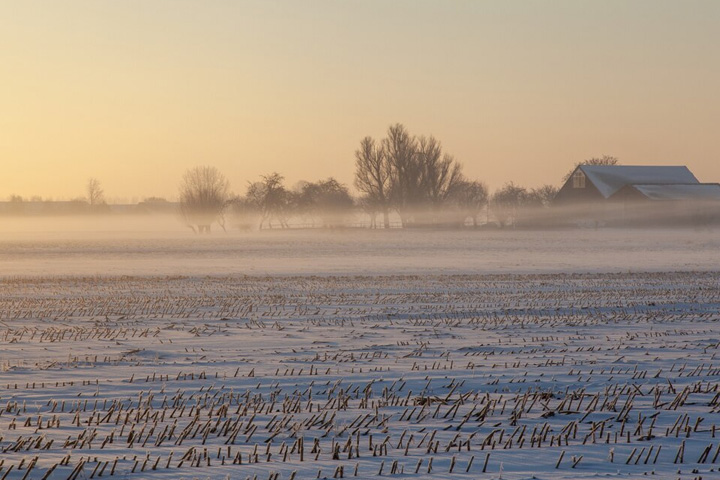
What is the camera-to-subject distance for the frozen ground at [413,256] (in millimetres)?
39969

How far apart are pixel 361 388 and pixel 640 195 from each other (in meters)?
75.6

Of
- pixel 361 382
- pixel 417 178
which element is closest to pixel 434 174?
pixel 417 178

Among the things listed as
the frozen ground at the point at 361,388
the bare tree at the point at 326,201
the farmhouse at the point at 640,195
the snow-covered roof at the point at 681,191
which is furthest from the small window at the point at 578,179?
the frozen ground at the point at 361,388

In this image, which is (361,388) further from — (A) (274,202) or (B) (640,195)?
(A) (274,202)

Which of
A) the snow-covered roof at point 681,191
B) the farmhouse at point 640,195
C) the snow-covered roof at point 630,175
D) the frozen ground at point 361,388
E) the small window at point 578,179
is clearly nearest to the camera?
the frozen ground at point 361,388

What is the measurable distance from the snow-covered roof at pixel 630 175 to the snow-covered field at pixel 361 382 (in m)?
59.6

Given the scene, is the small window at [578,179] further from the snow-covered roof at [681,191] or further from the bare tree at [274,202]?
the bare tree at [274,202]

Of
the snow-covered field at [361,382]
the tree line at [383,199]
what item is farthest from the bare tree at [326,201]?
the snow-covered field at [361,382]

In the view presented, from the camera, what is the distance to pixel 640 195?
270 feet

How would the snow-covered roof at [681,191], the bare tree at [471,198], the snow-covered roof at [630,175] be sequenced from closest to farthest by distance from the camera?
1. the snow-covered roof at [681,191]
2. the snow-covered roof at [630,175]
3. the bare tree at [471,198]

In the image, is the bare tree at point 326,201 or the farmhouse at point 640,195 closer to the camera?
the farmhouse at point 640,195

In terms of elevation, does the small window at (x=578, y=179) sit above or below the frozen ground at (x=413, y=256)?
above

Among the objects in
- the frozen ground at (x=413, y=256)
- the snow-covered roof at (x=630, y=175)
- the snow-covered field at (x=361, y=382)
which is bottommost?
the frozen ground at (x=413, y=256)

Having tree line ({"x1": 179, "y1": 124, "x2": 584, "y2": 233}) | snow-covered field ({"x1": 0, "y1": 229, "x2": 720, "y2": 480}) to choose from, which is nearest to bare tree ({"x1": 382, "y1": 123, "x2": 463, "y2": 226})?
tree line ({"x1": 179, "y1": 124, "x2": 584, "y2": 233})
